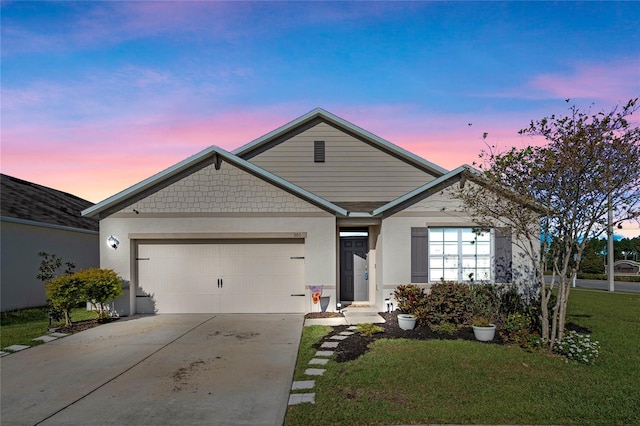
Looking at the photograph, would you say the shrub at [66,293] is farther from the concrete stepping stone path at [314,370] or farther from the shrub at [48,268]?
the concrete stepping stone path at [314,370]

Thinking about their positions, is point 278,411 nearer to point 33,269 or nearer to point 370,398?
point 370,398

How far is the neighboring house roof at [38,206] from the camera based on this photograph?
550 inches

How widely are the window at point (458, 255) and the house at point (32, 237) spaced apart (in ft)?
42.7

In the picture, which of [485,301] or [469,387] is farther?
[485,301]

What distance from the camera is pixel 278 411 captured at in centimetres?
507

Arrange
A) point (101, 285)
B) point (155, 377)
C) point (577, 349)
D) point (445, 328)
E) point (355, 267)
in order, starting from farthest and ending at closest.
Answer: point (355, 267), point (101, 285), point (445, 328), point (577, 349), point (155, 377)

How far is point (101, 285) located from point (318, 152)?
26.1 ft

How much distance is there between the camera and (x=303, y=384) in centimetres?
598

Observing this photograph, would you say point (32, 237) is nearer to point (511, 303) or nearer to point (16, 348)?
point (16, 348)

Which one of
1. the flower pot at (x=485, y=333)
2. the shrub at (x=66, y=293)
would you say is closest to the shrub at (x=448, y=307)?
the flower pot at (x=485, y=333)

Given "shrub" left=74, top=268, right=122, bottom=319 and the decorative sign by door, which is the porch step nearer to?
the decorative sign by door

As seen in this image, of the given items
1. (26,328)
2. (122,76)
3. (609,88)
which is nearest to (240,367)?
(26,328)

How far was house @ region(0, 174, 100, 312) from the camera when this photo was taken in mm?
13141

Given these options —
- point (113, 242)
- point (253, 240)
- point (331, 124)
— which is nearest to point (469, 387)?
point (253, 240)
